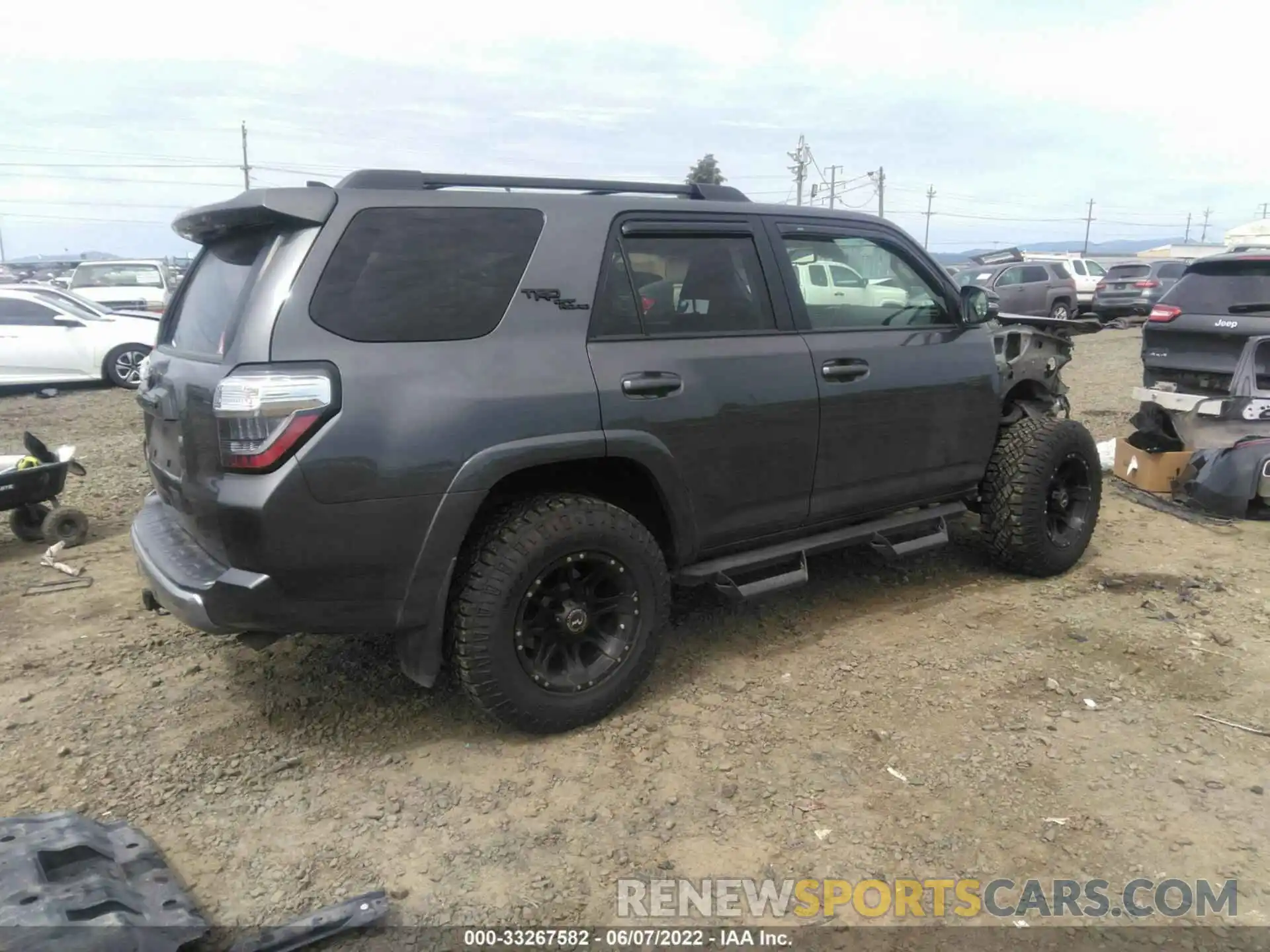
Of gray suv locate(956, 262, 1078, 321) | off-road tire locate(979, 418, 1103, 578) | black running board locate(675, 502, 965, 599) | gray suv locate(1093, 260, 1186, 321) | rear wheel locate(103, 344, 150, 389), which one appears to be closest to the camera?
black running board locate(675, 502, 965, 599)

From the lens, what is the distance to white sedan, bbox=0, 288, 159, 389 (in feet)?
38.9

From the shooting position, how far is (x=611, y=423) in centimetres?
314

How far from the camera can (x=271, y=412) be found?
2.60 meters

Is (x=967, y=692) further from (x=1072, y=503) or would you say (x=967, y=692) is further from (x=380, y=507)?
(x=380, y=507)

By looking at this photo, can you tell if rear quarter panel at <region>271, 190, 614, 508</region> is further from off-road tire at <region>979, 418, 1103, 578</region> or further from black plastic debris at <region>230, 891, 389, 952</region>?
off-road tire at <region>979, 418, 1103, 578</region>

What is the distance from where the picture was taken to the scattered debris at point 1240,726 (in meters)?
3.24

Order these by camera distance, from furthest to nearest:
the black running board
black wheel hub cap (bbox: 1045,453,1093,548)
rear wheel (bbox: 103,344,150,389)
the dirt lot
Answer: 1. rear wheel (bbox: 103,344,150,389)
2. black wheel hub cap (bbox: 1045,453,1093,548)
3. the black running board
4. the dirt lot

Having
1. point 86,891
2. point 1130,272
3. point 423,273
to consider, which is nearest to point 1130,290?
point 1130,272

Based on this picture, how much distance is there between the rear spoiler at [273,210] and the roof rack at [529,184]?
157 millimetres

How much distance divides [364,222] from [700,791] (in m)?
2.14

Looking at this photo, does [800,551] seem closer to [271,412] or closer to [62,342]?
[271,412]

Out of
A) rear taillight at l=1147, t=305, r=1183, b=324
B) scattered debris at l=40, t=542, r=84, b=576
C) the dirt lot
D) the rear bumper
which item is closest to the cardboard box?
rear taillight at l=1147, t=305, r=1183, b=324

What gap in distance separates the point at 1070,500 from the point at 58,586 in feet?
17.9

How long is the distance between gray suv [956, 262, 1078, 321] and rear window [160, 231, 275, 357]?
20.8 meters
